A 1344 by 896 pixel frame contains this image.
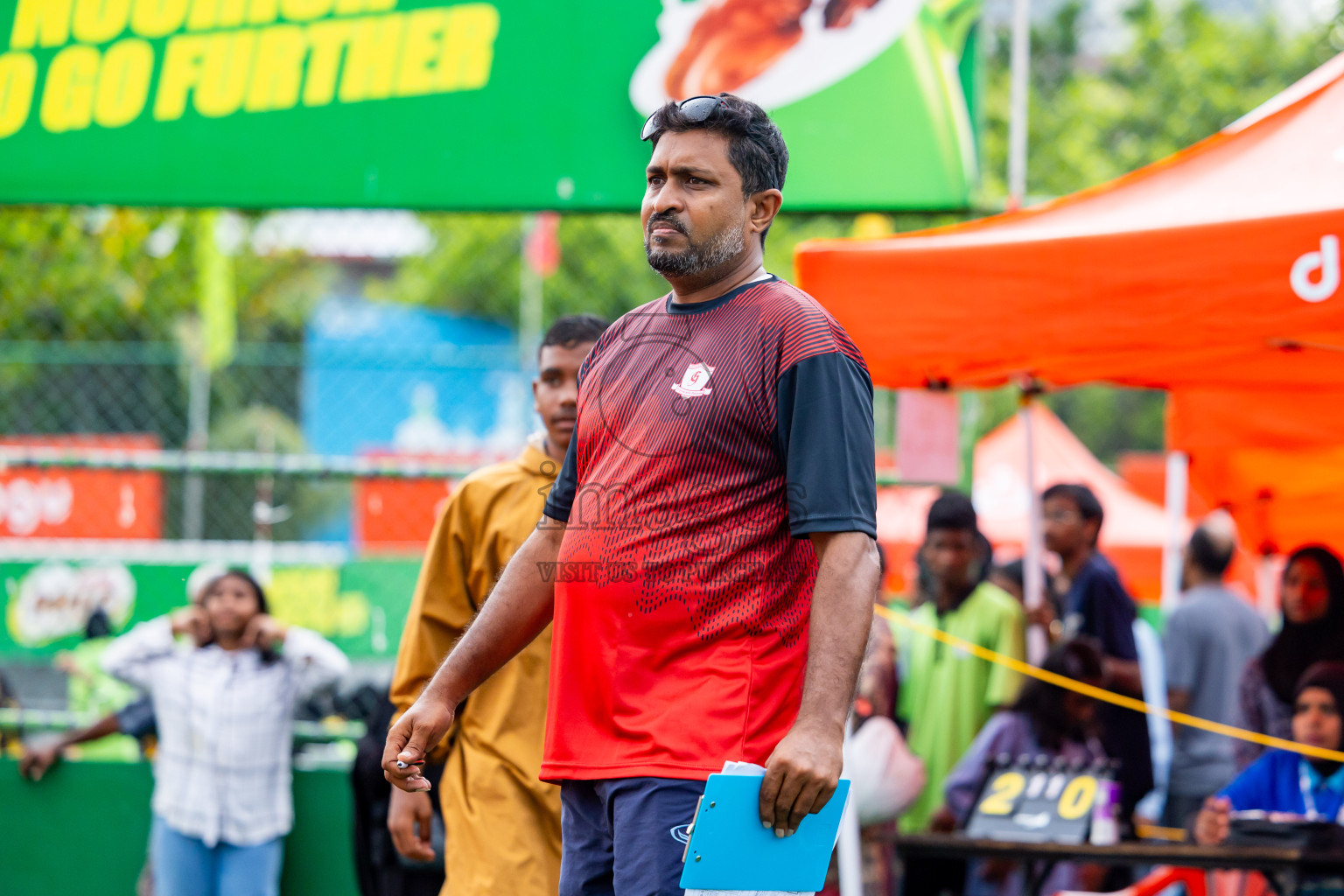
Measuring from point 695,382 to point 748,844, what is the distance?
0.78 meters

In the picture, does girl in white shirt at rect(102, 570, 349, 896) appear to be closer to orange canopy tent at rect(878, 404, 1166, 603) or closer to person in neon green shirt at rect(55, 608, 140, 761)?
person in neon green shirt at rect(55, 608, 140, 761)

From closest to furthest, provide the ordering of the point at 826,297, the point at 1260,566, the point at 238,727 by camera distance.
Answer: the point at 826,297 → the point at 238,727 → the point at 1260,566

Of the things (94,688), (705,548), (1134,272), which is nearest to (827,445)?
(705,548)

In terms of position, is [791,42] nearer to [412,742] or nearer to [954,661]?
[954,661]

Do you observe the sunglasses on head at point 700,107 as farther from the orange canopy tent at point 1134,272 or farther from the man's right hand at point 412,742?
the orange canopy tent at point 1134,272

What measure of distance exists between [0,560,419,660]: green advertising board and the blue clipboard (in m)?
3.80

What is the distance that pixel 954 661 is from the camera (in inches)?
223

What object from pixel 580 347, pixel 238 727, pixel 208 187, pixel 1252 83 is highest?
pixel 1252 83

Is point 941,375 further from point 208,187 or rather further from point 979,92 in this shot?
point 208,187

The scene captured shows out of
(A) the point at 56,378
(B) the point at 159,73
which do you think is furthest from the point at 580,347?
(A) the point at 56,378

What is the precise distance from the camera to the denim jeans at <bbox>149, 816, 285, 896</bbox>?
195 inches

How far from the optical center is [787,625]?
234cm

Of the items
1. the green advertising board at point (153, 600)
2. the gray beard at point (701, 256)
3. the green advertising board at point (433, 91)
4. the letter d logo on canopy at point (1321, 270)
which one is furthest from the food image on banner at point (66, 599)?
the letter d logo on canopy at point (1321, 270)

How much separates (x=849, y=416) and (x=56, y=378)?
1236 centimetres
